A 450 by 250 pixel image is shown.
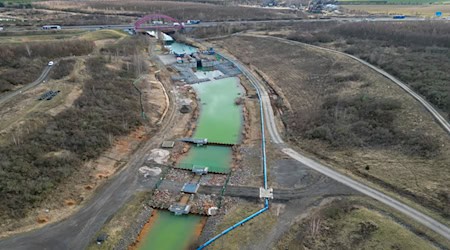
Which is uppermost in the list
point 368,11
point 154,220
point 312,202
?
point 368,11

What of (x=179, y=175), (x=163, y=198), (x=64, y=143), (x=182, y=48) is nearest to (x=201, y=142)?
(x=179, y=175)

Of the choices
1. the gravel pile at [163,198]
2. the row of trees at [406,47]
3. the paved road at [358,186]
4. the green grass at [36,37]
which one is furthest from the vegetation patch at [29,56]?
the row of trees at [406,47]

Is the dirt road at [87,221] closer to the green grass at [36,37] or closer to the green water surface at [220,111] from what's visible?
the green water surface at [220,111]

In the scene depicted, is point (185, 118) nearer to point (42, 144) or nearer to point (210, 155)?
point (210, 155)

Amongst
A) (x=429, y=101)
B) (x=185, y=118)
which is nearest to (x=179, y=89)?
(x=185, y=118)

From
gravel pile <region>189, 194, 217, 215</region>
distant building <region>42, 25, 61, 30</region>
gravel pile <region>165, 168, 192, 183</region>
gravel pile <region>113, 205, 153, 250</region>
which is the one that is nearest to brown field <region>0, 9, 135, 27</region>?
distant building <region>42, 25, 61, 30</region>

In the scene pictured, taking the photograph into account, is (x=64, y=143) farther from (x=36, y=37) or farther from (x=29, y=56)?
(x=36, y=37)
